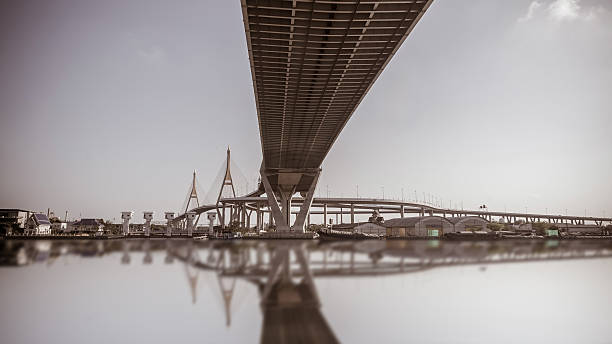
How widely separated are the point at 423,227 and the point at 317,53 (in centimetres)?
4235

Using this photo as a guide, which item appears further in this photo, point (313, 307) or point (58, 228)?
point (58, 228)

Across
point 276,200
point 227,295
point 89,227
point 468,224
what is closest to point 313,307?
point 227,295

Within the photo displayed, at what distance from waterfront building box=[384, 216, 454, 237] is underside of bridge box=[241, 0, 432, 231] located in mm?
24310

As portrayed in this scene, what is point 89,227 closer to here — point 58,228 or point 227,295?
point 58,228

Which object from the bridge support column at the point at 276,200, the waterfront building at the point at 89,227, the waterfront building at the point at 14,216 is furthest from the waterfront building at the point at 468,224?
the waterfront building at the point at 14,216

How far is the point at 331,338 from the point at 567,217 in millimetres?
216119

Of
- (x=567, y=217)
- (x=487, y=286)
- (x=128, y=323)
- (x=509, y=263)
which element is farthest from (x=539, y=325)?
(x=567, y=217)

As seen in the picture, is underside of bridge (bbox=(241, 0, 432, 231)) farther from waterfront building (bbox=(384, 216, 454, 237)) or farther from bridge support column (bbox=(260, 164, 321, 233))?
waterfront building (bbox=(384, 216, 454, 237))

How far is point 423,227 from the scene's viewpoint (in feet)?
204

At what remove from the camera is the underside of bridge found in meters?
22.5

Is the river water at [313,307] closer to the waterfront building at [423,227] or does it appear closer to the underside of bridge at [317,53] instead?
the underside of bridge at [317,53]

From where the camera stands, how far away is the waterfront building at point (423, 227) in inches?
2327

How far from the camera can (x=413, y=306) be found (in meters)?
7.38

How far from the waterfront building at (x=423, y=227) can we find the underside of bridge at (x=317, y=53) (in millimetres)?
24310
